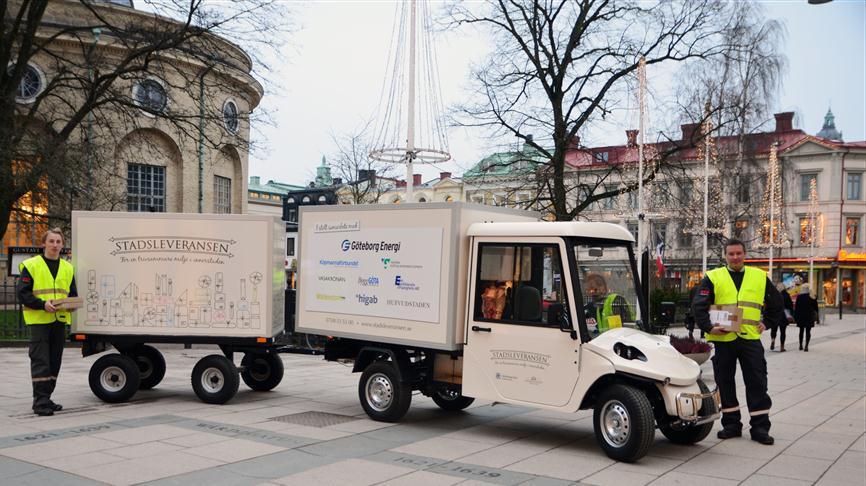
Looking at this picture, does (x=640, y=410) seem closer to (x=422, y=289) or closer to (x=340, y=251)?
(x=422, y=289)

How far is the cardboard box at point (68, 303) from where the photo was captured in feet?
32.1

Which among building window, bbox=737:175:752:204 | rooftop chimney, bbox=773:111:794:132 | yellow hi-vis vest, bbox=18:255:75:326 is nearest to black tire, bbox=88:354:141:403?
yellow hi-vis vest, bbox=18:255:75:326

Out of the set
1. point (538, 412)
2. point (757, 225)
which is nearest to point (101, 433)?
point (538, 412)

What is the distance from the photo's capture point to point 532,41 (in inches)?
1036

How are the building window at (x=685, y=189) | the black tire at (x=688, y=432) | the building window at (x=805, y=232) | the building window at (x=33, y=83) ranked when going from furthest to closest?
the building window at (x=805, y=232) → the building window at (x=33, y=83) → the building window at (x=685, y=189) → the black tire at (x=688, y=432)

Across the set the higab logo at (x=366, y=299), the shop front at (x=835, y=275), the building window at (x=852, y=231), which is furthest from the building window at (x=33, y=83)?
the building window at (x=852, y=231)

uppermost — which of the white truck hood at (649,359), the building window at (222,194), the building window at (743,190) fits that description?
the building window at (743,190)

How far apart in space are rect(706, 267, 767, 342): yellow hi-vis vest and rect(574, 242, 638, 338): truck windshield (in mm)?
1102

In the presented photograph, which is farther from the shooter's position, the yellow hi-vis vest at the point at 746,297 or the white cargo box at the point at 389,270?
the white cargo box at the point at 389,270

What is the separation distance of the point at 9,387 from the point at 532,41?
64.9ft

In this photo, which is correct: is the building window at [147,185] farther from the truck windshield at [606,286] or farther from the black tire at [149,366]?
the truck windshield at [606,286]

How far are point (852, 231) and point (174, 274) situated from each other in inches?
2411

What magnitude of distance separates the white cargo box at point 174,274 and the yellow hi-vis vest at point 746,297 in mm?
6067

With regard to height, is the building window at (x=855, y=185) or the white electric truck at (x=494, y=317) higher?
the building window at (x=855, y=185)
